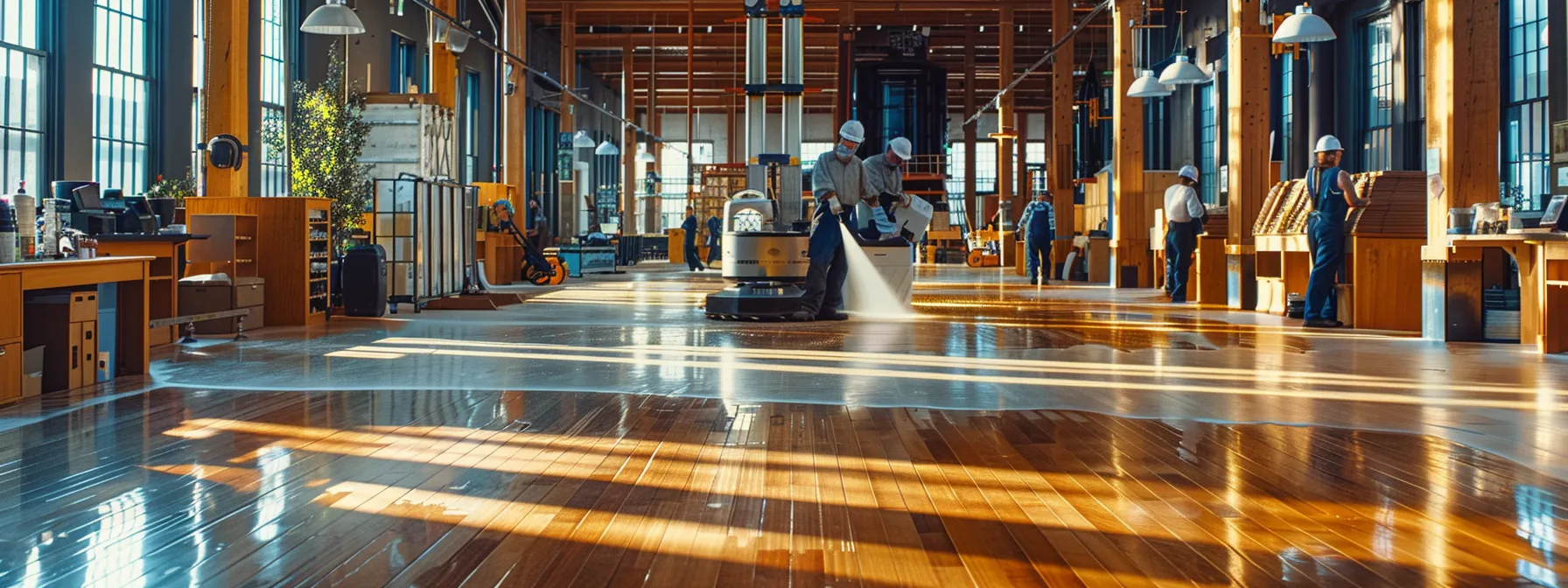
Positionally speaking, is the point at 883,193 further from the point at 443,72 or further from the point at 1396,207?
the point at 443,72

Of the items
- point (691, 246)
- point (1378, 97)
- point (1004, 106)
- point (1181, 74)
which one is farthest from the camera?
point (1004, 106)

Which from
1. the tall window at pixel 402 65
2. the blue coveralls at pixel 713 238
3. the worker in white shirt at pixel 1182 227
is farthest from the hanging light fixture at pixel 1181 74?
the blue coveralls at pixel 713 238

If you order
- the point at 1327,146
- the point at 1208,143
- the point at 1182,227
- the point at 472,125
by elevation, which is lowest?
the point at 1182,227

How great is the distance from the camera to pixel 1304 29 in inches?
433

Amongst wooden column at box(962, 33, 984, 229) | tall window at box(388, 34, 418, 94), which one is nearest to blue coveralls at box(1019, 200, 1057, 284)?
tall window at box(388, 34, 418, 94)

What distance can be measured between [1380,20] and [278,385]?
16490 mm

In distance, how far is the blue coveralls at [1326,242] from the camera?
1075 centimetres

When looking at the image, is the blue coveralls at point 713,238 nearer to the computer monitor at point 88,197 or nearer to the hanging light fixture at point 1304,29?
the hanging light fixture at point 1304,29

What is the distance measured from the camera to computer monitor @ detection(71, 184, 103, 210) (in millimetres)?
8711

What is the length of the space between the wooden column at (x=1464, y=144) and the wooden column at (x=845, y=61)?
2192cm

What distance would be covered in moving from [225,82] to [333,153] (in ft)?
17.3

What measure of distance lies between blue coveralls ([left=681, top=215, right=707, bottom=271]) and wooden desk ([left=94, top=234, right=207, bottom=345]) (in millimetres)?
17995

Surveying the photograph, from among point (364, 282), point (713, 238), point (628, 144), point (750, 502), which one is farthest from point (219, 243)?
point (628, 144)

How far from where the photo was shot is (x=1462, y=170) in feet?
30.3
